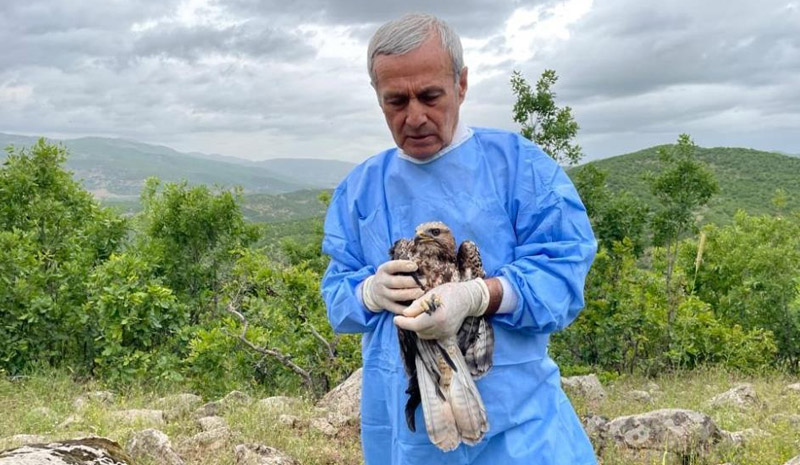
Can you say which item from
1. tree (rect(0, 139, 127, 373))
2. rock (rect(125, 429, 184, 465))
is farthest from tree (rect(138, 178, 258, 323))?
rock (rect(125, 429, 184, 465))

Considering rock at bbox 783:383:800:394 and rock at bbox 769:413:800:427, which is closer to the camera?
rock at bbox 769:413:800:427

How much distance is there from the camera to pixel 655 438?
5.05 meters

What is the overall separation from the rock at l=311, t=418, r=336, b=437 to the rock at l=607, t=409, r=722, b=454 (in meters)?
2.14

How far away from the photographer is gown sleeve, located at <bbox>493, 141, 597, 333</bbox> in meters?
1.94

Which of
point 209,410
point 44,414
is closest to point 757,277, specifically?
point 209,410

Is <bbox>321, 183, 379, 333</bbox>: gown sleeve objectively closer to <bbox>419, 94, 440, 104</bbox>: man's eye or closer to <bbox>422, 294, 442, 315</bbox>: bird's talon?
<bbox>422, 294, 442, 315</bbox>: bird's talon

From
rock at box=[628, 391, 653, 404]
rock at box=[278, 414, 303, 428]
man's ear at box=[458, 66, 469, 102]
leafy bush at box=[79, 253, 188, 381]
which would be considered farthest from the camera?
leafy bush at box=[79, 253, 188, 381]

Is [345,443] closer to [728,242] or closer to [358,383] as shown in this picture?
[358,383]

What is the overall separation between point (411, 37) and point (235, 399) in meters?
5.29

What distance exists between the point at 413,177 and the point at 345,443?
380cm

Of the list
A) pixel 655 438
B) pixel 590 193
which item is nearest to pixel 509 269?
pixel 655 438

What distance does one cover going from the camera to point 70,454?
3.10 meters

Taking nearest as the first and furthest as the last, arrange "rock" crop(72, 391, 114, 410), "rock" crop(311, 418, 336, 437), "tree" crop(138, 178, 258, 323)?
"rock" crop(311, 418, 336, 437)
"rock" crop(72, 391, 114, 410)
"tree" crop(138, 178, 258, 323)

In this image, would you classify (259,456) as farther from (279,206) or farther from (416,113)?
(279,206)
